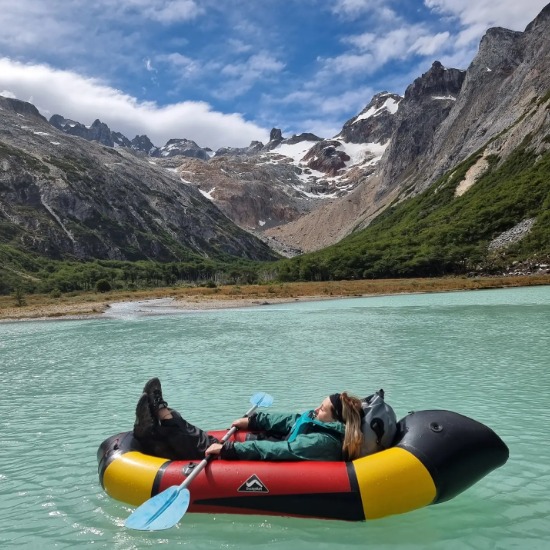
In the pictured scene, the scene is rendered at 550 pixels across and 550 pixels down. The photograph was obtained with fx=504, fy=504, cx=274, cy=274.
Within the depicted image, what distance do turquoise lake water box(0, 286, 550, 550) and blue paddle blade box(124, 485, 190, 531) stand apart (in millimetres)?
670

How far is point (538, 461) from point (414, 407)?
4129mm

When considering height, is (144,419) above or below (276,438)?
above

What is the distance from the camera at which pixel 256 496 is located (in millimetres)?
6773

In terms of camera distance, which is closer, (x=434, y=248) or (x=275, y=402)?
(x=275, y=402)

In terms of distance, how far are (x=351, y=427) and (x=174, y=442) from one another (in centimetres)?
271

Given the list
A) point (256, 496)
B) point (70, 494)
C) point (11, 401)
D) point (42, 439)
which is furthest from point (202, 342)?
point (256, 496)

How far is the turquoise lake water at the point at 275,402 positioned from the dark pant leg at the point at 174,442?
34.8 inches

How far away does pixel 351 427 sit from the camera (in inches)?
280

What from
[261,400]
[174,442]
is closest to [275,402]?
[261,400]

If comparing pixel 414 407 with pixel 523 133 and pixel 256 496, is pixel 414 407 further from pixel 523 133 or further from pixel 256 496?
pixel 523 133

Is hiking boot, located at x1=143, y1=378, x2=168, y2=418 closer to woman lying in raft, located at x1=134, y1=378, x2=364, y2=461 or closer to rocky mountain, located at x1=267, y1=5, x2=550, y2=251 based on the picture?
woman lying in raft, located at x1=134, y1=378, x2=364, y2=461

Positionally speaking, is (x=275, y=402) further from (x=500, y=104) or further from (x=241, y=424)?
(x=500, y=104)

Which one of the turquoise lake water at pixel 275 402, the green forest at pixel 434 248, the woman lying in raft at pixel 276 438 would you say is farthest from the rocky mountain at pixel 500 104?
the woman lying in raft at pixel 276 438

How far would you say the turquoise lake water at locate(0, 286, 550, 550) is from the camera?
6.76m
